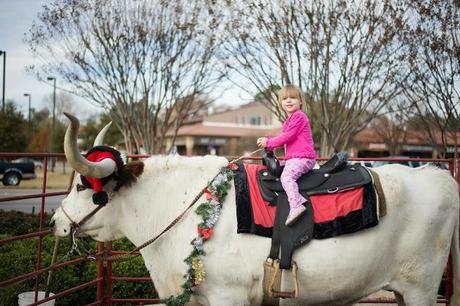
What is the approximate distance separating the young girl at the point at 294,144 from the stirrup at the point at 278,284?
35cm

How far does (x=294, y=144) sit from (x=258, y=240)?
32.8 inches

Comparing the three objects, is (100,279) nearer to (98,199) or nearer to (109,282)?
(109,282)

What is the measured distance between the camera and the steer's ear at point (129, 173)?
3.79 m

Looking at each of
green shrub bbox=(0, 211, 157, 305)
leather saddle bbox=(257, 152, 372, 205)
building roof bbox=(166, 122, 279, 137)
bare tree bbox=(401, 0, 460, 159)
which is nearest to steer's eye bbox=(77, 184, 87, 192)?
leather saddle bbox=(257, 152, 372, 205)

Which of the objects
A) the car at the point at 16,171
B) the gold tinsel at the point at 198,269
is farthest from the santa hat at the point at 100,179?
the car at the point at 16,171

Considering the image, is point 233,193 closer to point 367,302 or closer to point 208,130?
point 367,302

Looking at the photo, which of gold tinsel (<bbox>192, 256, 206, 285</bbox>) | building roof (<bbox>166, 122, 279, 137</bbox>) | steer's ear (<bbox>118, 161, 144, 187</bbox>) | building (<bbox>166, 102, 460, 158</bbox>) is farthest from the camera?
building roof (<bbox>166, 122, 279, 137</bbox>)

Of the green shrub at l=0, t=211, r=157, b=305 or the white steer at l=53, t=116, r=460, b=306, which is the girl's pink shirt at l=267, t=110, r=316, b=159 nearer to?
the white steer at l=53, t=116, r=460, b=306

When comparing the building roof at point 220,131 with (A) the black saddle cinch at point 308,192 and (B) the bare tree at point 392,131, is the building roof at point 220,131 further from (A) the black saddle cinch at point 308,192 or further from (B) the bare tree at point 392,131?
(A) the black saddle cinch at point 308,192

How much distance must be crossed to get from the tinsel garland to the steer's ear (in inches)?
23.5

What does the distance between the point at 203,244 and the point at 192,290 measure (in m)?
0.36

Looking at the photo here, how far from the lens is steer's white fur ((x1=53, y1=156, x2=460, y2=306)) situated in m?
3.53

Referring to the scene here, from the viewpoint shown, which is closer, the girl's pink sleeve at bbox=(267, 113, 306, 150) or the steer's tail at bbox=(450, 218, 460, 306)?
the girl's pink sleeve at bbox=(267, 113, 306, 150)

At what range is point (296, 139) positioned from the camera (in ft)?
12.6
